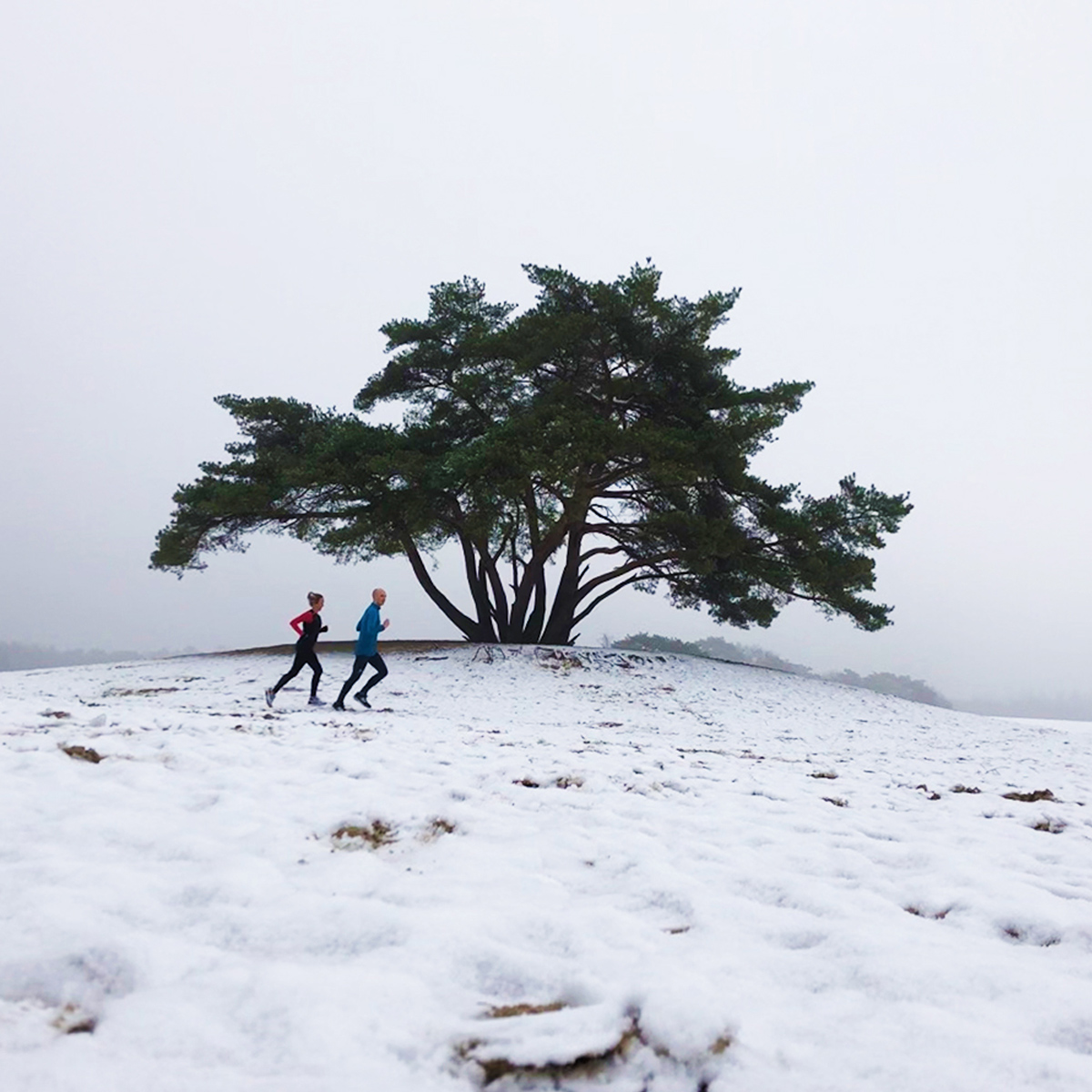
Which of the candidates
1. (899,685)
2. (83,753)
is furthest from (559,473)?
(899,685)

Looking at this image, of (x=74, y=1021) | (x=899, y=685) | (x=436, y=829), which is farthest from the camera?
(x=899, y=685)

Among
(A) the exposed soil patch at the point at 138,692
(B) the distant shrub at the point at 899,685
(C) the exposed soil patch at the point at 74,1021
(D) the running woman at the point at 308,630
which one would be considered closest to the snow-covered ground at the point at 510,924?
(C) the exposed soil patch at the point at 74,1021

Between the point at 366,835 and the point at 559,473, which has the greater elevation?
the point at 559,473

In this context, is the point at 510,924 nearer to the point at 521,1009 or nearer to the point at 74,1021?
the point at 521,1009

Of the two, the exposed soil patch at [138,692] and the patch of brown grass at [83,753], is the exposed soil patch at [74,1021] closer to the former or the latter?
the patch of brown grass at [83,753]

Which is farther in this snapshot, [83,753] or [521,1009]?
[83,753]

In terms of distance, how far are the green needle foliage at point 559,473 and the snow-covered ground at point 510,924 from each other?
12.7 metres

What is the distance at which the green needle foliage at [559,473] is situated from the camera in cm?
1841

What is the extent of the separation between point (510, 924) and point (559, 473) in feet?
48.4

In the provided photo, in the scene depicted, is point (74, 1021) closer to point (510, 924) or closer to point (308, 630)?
point (510, 924)

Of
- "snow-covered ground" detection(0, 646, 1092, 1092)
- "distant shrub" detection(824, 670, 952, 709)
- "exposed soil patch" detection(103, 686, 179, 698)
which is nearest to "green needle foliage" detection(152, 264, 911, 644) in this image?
"exposed soil patch" detection(103, 686, 179, 698)

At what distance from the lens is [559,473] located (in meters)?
17.1

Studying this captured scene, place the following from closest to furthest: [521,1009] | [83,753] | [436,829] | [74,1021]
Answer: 1. [74,1021]
2. [521,1009]
3. [436,829]
4. [83,753]

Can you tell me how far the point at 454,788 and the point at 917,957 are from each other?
9.47 ft
